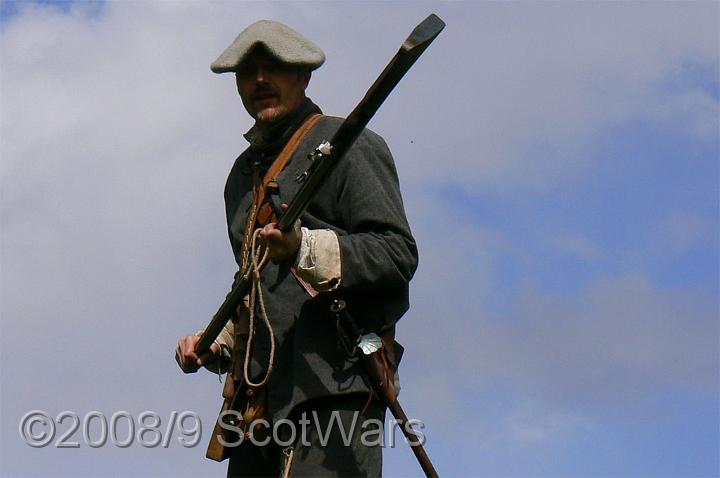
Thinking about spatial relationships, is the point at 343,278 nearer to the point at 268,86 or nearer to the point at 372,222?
the point at 372,222

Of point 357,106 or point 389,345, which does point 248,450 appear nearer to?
point 389,345

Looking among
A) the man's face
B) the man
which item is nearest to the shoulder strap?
the man

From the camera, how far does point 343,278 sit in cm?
748

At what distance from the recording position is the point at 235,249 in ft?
27.6

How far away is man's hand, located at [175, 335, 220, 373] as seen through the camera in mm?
8188

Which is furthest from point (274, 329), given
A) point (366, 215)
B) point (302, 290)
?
point (366, 215)

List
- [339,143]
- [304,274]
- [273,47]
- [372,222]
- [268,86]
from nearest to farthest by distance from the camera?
[339,143]
[304,274]
[372,222]
[273,47]
[268,86]

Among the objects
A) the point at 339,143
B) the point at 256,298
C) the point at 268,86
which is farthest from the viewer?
the point at 268,86

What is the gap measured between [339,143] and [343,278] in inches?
26.2

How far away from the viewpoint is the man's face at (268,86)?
815 centimetres

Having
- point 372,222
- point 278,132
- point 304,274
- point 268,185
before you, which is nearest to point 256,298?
point 304,274

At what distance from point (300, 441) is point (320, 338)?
51cm

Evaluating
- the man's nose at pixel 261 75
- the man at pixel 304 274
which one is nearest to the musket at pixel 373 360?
the man at pixel 304 274

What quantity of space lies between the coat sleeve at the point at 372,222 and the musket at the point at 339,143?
0.85 ft
